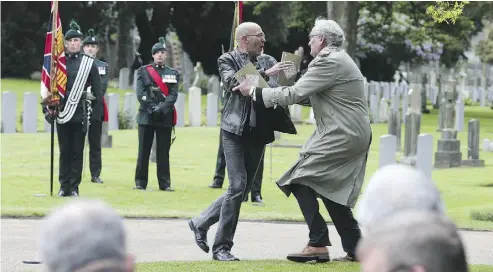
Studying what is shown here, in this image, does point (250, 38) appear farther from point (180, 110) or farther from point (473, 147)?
point (180, 110)

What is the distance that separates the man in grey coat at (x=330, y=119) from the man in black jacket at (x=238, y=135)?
25cm

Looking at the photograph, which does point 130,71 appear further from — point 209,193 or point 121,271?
point 121,271

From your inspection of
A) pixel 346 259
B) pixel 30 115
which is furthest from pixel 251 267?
pixel 30 115

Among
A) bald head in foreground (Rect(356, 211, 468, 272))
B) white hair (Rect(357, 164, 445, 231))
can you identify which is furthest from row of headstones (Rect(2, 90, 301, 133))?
bald head in foreground (Rect(356, 211, 468, 272))

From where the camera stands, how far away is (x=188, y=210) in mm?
13461

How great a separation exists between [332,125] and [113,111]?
19052mm

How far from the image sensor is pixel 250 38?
9438 mm

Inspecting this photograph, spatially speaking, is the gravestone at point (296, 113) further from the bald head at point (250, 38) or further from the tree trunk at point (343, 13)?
the bald head at point (250, 38)

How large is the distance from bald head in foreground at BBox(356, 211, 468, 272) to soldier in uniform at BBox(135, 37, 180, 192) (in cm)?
1244

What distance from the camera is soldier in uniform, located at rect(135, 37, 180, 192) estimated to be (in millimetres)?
15359

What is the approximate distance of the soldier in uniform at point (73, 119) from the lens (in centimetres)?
1430

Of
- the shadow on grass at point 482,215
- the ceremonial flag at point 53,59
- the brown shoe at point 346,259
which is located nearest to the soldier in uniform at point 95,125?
the ceremonial flag at point 53,59

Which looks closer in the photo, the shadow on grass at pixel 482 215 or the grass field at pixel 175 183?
the shadow on grass at pixel 482 215

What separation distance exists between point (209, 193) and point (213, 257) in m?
6.02
